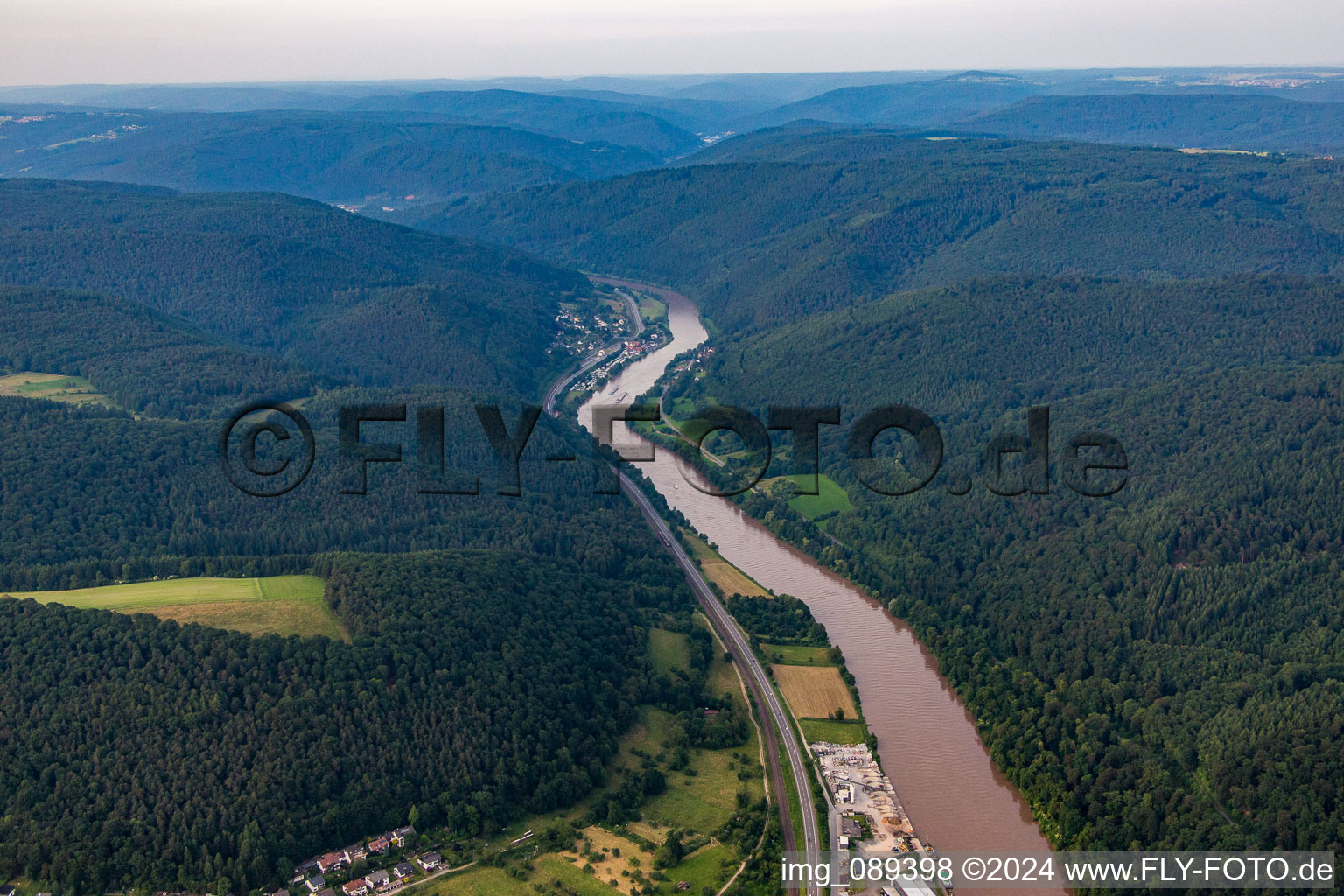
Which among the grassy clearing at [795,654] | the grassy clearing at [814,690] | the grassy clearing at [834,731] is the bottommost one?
the grassy clearing at [834,731]

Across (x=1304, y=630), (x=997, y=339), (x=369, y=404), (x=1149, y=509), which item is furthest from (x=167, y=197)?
(x=1304, y=630)

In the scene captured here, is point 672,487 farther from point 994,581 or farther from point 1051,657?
point 1051,657

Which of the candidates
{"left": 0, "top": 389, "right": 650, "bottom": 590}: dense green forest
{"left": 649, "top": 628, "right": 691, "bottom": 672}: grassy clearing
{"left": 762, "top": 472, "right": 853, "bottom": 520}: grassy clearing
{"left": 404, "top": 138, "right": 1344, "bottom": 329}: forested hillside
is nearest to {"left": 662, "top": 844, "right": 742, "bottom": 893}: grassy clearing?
{"left": 649, "top": 628, "right": 691, "bottom": 672}: grassy clearing

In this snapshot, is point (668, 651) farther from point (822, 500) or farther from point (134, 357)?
point (134, 357)

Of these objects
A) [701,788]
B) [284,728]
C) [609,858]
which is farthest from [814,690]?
[284,728]

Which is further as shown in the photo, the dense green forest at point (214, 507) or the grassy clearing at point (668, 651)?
the dense green forest at point (214, 507)

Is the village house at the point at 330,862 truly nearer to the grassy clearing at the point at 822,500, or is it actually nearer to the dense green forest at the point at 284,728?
the dense green forest at the point at 284,728

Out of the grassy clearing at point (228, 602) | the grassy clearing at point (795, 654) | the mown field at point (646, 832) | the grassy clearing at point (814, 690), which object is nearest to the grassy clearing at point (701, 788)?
the mown field at point (646, 832)
